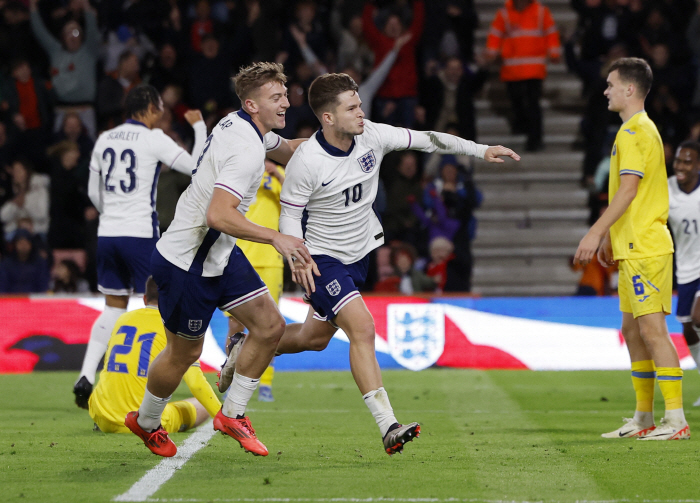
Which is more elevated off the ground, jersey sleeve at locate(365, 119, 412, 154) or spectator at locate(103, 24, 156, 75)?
spectator at locate(103, 24, 156, 75)

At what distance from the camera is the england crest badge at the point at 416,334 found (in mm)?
11781

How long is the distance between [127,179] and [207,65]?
742cm

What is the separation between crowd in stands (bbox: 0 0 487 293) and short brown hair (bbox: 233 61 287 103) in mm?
7867

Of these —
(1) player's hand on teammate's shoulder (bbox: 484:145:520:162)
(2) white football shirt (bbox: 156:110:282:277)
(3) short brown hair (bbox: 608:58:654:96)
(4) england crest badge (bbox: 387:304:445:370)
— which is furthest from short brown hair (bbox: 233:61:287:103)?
(4) england crest badge (bbox: 387:304:445:370)

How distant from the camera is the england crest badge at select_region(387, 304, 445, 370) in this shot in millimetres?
11781

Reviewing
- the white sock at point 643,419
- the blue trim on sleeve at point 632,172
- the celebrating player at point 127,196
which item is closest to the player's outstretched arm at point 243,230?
the blue trim on sleeve at point 632,172

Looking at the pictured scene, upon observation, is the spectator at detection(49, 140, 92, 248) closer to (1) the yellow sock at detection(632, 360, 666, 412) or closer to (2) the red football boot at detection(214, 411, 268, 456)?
(2) the red football boot at detection(214, 411, 268, 456)

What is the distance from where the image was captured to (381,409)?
18.1 feet

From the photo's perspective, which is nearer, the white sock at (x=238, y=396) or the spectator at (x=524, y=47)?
the white sock at (x=238, y=396)

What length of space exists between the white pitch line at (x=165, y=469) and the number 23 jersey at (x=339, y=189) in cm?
143

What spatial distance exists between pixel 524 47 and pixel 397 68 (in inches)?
77.8

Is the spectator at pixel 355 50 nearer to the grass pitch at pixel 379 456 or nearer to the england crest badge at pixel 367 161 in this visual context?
the grass pitch at pixel 379 456

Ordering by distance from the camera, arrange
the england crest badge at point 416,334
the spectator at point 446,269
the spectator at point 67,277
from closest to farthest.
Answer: the england crest badge at point 416,334 < the spectator at point 67,277 < the spectator at point 446,269

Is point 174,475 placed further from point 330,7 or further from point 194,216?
point 330,7
